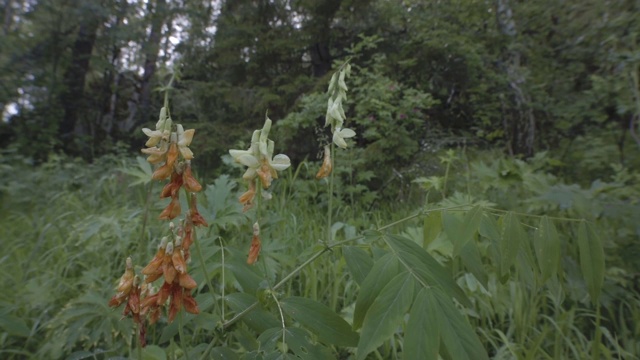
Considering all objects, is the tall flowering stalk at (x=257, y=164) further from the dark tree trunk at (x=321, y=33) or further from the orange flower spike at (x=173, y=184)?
the dark tree trunk at (x=321, y=33)

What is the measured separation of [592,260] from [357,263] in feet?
1.53

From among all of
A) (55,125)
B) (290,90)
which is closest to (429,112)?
(290,90)

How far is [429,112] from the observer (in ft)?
17.3

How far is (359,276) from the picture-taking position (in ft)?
2.63

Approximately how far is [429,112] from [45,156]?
6.26 m

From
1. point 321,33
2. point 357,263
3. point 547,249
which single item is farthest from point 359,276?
point 321,33

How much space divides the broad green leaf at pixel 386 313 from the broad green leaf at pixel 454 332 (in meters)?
0.04

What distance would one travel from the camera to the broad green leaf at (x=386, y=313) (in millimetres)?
626

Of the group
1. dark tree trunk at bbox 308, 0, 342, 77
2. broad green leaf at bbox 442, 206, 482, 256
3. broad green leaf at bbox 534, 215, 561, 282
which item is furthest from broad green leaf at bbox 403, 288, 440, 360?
dark tree trunk at bbox 308, 0, 342, 77

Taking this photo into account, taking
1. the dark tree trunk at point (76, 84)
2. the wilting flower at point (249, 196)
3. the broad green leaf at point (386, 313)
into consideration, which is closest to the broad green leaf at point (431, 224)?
the broad green leaf at point (386, 313)

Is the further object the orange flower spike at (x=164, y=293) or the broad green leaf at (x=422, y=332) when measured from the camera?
the orange flower spike at (x=164, y=293)

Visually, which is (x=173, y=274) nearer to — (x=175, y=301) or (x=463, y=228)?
(x=175, y=301)

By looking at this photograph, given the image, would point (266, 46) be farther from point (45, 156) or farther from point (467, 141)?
point (45, 156)

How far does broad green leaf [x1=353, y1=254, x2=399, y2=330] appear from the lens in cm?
70
